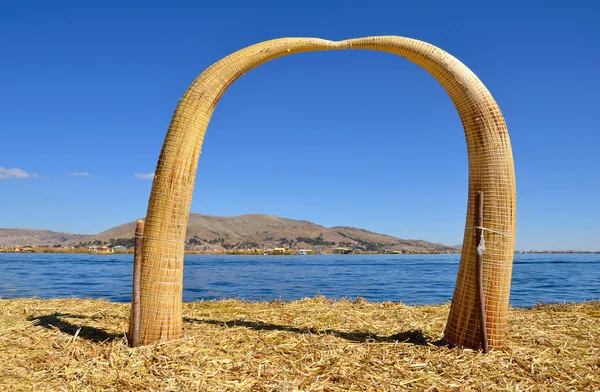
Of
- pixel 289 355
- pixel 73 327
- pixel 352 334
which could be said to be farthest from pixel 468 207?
pixel 73 327

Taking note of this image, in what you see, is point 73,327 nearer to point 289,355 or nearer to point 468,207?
point 289,355

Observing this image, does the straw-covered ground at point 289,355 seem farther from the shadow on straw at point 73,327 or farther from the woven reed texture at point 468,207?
the woven reed texture at point 468,207

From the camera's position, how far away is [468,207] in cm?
618

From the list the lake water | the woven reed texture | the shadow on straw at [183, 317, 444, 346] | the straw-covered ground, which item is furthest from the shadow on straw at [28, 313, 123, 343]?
the lake water

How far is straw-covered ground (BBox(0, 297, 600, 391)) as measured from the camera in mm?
4664

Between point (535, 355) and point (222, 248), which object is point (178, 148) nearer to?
point (535, 355)

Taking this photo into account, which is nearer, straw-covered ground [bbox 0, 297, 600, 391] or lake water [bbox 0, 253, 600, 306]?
straw-covered ground [bbox 0, 297, 600, 391]

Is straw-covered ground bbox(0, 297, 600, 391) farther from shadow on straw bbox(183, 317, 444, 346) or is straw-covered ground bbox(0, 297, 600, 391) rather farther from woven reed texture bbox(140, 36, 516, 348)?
woven reed texture bbox(140, 36, 516, 348)

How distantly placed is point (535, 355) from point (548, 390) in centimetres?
111

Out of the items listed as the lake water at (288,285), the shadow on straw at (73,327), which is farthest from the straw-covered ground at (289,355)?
the lake water at (288,285)

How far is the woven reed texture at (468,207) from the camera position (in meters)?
5.85

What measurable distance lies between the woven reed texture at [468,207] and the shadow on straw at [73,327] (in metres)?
0.81

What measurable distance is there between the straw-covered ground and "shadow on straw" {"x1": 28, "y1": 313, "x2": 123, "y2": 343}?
1cm

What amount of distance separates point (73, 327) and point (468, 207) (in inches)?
231
